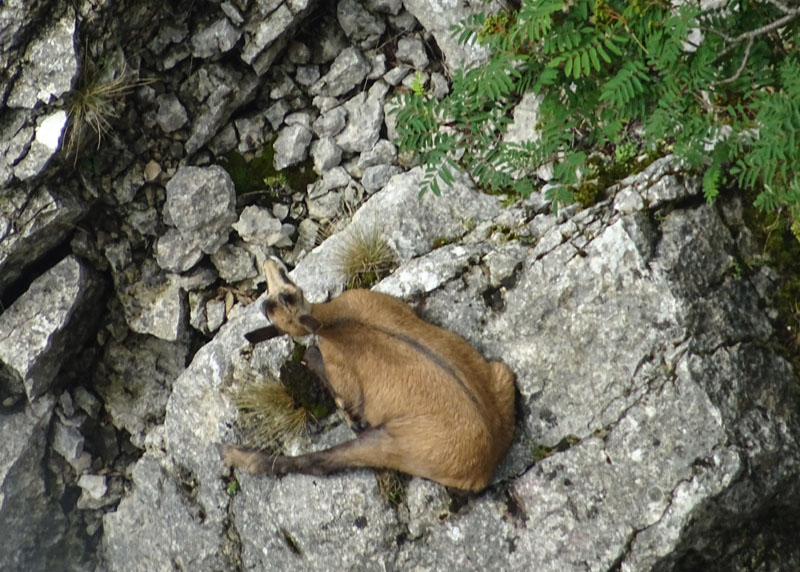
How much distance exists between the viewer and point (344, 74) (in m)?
9.10

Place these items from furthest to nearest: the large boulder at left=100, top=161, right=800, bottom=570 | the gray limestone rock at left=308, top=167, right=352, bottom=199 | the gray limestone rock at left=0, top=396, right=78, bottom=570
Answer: the gray limestone rock at left=0, top=396, right=78, bottom=570 < the gray limestone rock at left=308, top=167, right=352, bottom=199 < the large boulder at left=100, top=161, right=800, bottom=570

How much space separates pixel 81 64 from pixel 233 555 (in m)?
5.32

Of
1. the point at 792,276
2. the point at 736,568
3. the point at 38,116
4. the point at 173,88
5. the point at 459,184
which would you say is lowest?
the point at 736,568

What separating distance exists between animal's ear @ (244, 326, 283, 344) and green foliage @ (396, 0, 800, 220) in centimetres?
191

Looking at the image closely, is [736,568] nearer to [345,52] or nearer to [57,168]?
[345,52]

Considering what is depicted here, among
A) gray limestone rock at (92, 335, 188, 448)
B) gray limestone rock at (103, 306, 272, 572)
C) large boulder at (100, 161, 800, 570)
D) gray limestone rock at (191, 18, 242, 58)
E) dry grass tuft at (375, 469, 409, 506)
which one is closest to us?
large boulder at (100, 161, 800, 570)

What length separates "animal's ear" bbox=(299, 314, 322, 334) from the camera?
21.7 feet

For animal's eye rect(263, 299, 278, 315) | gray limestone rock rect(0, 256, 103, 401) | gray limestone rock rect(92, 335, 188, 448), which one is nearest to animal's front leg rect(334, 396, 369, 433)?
animal's eye rect(263, 299, 278, 315)

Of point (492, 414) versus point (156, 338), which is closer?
point (492, 414)

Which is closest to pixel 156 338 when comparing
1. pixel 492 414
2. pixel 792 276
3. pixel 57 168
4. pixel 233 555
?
pixel 57 168

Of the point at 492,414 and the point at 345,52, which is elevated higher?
the point at 345,52

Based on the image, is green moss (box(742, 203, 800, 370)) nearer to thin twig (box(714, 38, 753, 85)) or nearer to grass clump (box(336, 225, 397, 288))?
thin twig (box(714, 38, 753, 85))

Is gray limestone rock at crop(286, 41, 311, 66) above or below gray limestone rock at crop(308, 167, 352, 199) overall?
above

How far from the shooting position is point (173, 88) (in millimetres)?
8930
